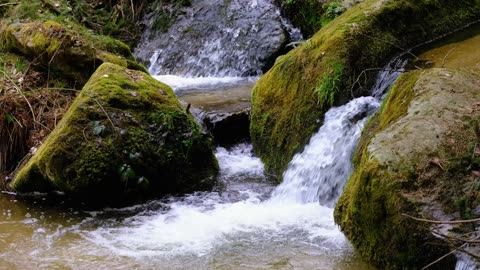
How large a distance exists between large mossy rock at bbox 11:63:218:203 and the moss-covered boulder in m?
1.06

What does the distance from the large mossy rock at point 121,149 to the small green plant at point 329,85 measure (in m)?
1.31

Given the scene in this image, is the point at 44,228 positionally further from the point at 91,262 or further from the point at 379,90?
the point at 379,90

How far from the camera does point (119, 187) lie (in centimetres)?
506

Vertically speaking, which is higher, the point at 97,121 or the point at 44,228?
the point at 97,121

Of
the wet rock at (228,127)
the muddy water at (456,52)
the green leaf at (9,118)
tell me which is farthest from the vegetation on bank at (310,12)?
the green leaf at (9,118)

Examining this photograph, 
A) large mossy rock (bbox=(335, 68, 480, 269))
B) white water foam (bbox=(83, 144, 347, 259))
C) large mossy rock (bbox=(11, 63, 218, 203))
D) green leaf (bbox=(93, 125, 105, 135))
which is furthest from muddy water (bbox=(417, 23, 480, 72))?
green leaf (bbox=(93, 125, 105, 135))

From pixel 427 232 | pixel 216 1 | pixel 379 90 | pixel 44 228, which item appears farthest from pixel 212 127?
pixel 216 1

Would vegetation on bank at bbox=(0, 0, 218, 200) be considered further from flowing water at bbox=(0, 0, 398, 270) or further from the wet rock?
the wet rock

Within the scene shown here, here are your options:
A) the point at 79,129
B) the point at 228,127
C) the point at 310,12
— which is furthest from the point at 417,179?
the point at 310,12

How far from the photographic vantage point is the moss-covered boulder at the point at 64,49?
22.0 ft

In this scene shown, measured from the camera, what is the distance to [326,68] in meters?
5.49

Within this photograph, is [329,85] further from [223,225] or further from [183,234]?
[183,234]

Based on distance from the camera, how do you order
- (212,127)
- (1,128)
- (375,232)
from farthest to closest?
1. (212,127)
2. (1,128)
3. (375,232)

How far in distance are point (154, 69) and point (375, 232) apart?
7302 millimetres
